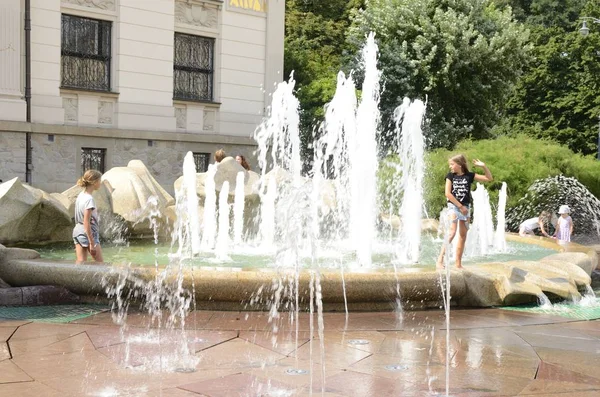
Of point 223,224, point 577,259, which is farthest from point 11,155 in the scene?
point 577,259

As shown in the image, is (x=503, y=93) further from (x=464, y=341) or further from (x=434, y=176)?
(x=464, y=341)

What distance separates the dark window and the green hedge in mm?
6059

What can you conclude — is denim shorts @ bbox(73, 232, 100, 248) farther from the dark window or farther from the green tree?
the green tree

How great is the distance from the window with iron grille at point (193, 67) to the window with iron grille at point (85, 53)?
217 centimetres

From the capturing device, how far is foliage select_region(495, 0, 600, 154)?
35.9 m

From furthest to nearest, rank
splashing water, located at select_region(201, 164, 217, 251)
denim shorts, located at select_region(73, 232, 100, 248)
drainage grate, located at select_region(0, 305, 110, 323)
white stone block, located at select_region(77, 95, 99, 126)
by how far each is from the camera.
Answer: white stone block, located at select_region(77, 95, 99, 126)
splashing water, located at select_region(201, 164, 217, 251)
denim shorts, located at select_region(73, 232, 100, 248)
drainage grate, located at select_region(0, 305, 110, 323)

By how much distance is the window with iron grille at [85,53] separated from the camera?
2042 cm

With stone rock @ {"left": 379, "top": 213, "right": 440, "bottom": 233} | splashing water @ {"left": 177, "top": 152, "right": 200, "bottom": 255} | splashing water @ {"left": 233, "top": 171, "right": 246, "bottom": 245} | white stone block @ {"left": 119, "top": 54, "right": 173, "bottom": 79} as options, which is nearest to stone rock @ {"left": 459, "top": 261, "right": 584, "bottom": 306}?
splashing water @ {"left": 177, "top": 152, "right": 200, "bottom": 255}

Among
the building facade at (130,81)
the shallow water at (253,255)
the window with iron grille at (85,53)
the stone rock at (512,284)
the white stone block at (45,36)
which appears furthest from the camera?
the window with iron grille at (85,53)

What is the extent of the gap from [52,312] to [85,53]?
14.8 metres

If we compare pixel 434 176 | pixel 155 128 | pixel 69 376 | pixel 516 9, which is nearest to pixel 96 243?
pixel 69 376

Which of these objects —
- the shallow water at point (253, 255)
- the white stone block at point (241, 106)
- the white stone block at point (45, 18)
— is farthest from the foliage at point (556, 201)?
the white stone block at point (45, 18)

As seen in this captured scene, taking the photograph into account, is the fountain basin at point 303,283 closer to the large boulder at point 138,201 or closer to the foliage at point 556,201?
the large boulder at point 138,201

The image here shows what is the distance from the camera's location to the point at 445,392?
4.86 meters
